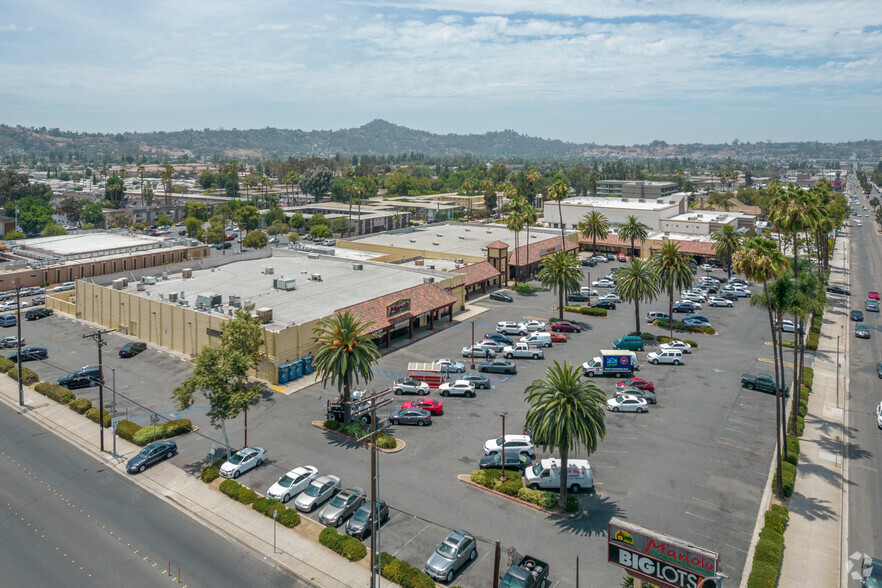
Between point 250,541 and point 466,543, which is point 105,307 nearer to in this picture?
point 250,541

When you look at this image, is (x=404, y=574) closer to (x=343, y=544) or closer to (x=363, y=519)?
(x=343, y=544)

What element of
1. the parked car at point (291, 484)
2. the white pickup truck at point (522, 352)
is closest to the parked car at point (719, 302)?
the white pickup truck at point (522, 352)

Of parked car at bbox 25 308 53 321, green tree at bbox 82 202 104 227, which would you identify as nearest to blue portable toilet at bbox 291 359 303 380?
parked car at bbox 25 308 53 321

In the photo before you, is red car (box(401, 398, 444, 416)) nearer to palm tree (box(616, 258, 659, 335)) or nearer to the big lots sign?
the big lots sign

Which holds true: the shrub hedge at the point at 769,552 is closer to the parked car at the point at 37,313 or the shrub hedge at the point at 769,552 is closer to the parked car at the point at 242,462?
the parked car at the point at 242,462

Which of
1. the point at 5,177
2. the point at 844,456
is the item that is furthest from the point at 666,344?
the point at 5,177

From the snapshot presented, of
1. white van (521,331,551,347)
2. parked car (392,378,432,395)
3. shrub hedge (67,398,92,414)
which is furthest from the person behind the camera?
white van (521,331,551,347)

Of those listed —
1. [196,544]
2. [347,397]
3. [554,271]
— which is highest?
[554,271]
